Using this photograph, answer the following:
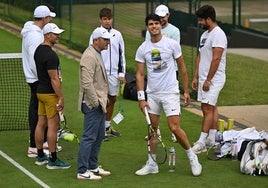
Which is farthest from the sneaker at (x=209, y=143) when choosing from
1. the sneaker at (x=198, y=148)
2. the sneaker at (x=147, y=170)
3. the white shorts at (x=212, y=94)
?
the sneaker at (x=147, y=170)

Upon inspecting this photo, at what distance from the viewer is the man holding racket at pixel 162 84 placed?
1169cm

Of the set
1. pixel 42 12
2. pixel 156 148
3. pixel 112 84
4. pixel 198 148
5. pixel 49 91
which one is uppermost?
pixel 42 12

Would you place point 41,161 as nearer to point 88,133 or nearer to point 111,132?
point 88,133

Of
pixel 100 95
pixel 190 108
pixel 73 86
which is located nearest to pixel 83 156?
pixel 100 95

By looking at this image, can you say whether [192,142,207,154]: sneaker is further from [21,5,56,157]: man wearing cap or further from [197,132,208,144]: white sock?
[21,5,56,157]: man wearing cap

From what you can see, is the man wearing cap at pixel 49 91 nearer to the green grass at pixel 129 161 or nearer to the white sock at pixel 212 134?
the green grass at pixel 129 161

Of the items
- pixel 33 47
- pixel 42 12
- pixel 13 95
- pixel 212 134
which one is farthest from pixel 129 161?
pixel 13 95

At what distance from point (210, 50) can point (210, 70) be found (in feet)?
1.07

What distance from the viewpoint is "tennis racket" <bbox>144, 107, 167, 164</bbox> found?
11.6m

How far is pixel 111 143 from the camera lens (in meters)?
14.0

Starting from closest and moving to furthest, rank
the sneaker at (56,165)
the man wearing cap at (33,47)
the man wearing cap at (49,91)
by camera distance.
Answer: the man wearing cap at (49,91)
the sneaker at (56,165)
the man wearing cap at (33,47)

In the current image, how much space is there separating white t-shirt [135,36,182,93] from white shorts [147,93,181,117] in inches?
2.7

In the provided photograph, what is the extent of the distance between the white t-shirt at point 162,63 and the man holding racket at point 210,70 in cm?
122

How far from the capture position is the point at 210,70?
12.8 metres
